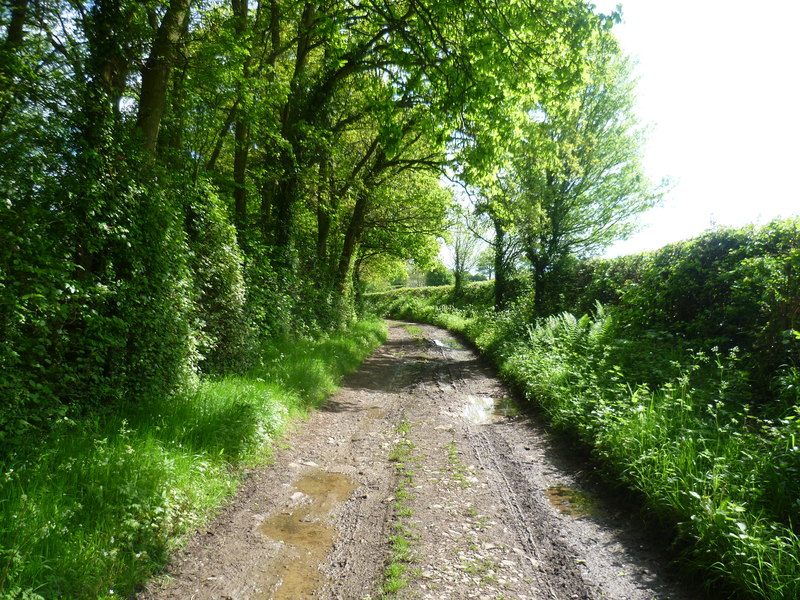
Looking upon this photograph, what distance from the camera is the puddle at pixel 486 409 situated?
7.21m

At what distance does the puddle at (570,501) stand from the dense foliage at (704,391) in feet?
1.58

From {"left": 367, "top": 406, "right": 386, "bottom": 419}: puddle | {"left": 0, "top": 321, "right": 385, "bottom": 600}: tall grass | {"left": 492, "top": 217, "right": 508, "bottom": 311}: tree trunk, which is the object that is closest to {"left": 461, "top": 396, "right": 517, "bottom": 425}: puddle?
{"left": 367, "top": 406, "right": 386, "bottom": 419}: puddle

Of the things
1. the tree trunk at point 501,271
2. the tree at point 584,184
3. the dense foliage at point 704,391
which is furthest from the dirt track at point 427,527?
the tree trunk at point 501,271

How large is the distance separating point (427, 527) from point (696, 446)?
2997 mm

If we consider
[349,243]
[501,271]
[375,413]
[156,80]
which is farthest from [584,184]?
[156,80]

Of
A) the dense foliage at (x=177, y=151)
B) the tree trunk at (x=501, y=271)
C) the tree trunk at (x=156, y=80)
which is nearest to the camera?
the dense foliage at (x=177, y=151)

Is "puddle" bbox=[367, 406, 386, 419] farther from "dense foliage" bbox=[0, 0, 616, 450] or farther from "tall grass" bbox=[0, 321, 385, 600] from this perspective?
"dense foliage" bbox=[0, 0, 616, 450]

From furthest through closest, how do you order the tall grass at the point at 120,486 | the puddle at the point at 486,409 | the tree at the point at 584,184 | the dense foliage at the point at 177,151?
the tree at the point at 584,184
the puddle at the point at 486,409
the dense foliage at the point at 177,151
the tall grass at the point at 120,486

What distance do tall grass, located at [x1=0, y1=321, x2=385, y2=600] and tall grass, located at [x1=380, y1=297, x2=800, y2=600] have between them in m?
4.16

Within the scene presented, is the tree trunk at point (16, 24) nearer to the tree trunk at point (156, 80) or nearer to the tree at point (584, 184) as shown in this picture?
the tree trunk at point (156, 80)

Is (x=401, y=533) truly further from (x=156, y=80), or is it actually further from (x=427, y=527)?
(x=156, y=80)

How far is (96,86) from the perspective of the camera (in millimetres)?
4480

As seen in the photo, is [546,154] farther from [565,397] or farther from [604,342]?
[565,397]

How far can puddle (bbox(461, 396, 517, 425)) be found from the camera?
7.21 metres
